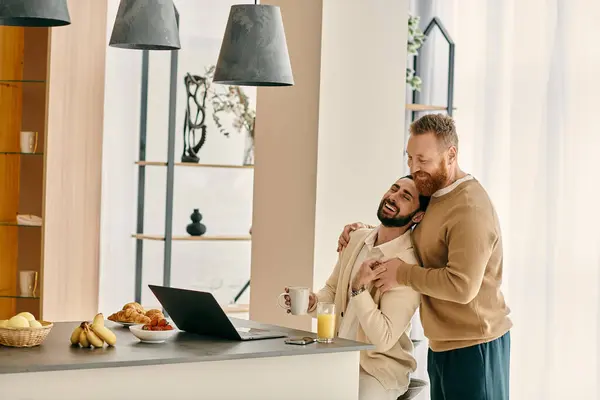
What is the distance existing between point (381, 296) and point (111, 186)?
295 centimetres

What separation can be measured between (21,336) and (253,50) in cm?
117

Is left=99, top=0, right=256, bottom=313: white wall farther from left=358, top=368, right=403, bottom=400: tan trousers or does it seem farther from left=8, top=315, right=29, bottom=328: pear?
left=8, top=315, right=29, bottom=328: pear

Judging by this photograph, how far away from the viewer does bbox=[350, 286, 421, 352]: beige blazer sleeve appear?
337 cm

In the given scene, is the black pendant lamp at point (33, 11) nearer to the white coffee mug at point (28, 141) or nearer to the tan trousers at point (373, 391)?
the tan trousers at point (373, 391)

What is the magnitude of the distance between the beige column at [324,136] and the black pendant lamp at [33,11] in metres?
1.60

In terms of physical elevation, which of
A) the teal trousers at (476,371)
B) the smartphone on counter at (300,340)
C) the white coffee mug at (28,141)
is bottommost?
the teal trousers at (476,371)

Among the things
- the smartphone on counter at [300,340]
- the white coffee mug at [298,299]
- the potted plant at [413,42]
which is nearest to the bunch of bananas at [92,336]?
the smartphone on counter at [300,340]

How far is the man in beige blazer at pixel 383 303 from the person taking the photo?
134 inches

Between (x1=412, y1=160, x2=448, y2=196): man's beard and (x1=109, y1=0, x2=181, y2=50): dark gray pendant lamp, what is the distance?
1.01 metres

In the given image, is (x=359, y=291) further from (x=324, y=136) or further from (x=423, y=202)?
(x=324, y=136)

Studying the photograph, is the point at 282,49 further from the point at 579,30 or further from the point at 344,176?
the point at 579,30

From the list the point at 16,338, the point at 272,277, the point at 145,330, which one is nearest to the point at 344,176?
the point at 272,277

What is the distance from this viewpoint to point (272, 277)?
452 cm

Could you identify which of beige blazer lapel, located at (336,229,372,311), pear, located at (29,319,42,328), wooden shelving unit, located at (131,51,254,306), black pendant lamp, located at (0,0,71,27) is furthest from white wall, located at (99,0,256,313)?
pear, located at (29,319,42,328)
